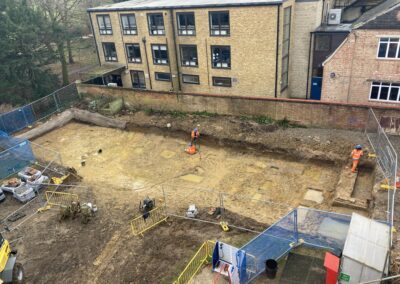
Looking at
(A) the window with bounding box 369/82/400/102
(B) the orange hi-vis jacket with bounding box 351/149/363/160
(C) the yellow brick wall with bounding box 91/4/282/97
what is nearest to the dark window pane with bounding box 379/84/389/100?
(A) the window with bounding box 369/82/400/102

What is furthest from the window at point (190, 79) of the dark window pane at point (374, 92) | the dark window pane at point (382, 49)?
the dark window pane at point (382, 49)

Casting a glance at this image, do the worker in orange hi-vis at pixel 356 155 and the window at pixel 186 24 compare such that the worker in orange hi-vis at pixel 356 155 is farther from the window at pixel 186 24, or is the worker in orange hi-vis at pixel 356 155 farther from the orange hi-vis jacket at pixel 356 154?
the window at pixel 186 24

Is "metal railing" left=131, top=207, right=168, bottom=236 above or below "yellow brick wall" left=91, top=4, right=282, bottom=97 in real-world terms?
below

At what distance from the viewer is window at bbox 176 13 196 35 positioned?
2975cm

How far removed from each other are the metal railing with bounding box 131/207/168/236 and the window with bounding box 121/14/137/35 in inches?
830

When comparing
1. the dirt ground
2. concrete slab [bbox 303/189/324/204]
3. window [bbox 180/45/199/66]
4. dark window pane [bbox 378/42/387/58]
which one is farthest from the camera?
window [bbox 180/45/199/66]

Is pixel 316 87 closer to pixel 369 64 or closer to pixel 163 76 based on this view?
pixel 369 64

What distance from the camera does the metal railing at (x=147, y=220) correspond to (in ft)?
54.8

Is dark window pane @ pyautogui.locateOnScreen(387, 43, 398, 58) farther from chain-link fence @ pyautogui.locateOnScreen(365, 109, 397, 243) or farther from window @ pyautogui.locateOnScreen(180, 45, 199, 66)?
window @ pyautogui.locateOnScreen(180, 45, 199, 66)

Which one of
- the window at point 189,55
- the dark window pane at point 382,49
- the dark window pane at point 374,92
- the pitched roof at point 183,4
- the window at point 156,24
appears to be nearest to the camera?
the dark window pane at point 382,49

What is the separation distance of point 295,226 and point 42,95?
29.4 meters

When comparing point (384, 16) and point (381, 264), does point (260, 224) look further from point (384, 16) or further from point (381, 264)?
point (384, 16)

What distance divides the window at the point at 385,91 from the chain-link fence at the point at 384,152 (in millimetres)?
3107

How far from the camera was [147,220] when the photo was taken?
1739 cm
